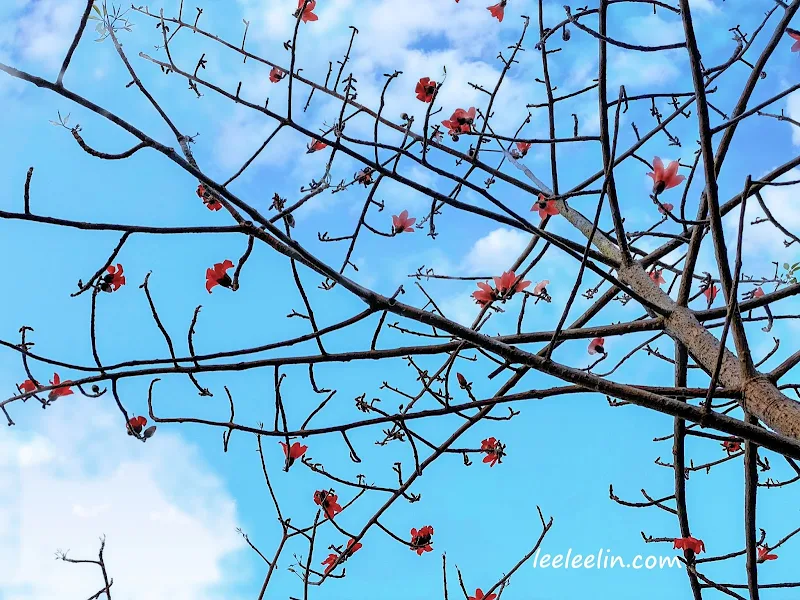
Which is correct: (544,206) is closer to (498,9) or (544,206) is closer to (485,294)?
(485,294)

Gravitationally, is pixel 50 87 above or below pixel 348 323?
above

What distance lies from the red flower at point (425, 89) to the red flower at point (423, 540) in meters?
1.61

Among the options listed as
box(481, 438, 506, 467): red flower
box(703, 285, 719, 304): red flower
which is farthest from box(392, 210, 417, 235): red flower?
box(703, 285, 719, 304): red flower

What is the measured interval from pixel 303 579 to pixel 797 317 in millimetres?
1885

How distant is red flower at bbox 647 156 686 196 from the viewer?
5.36 feet

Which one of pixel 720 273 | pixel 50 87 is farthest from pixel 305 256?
pixel 720 273

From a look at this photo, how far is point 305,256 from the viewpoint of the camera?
49.7 inches

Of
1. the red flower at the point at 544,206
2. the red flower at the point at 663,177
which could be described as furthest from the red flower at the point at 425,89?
the red flower at the point at 663,177

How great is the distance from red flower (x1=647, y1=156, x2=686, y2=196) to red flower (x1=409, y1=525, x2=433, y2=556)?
136 cm

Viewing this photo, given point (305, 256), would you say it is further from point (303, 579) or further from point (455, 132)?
point (455, 132)

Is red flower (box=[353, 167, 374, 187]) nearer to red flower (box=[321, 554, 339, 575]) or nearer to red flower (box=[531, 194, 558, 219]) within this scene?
red flower (box=[531, 194, 558, 219])

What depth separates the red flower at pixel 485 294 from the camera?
6.14 ft

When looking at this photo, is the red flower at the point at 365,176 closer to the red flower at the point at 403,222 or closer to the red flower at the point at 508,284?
the red flower at the point at 403,222

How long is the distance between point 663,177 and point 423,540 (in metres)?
1.43
